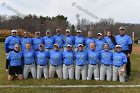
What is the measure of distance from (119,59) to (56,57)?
2.50 m

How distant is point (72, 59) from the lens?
44.3 feet

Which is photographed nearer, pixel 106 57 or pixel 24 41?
pixel 106 57

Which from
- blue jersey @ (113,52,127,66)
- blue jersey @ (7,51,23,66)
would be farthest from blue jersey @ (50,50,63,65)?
blue jersey @ (113,52,127,66)

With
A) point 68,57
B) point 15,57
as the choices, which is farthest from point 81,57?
point 15,57

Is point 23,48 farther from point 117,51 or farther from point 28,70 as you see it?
point 117,51

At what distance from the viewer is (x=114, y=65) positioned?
1323 cm

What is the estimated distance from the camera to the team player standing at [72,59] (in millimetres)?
13297

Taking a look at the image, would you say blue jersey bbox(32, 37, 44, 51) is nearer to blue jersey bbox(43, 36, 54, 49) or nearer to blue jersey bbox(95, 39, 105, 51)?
blue jersey bbox(43, 36, 54, 49)

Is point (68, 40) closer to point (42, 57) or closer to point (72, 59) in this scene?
point (72, 59)

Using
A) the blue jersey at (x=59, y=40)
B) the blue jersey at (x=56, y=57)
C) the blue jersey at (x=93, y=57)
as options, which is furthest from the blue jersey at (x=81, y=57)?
the blue jersey at (x=59, y=40)

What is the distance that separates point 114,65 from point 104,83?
35.7 inches

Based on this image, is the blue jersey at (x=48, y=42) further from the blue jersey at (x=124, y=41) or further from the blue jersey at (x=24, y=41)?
the blue jersey at (x=124, y=41)

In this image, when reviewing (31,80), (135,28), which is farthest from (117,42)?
(135,28)

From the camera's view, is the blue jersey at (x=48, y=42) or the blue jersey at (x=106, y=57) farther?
the blue jersey at (x=48, y=42)
